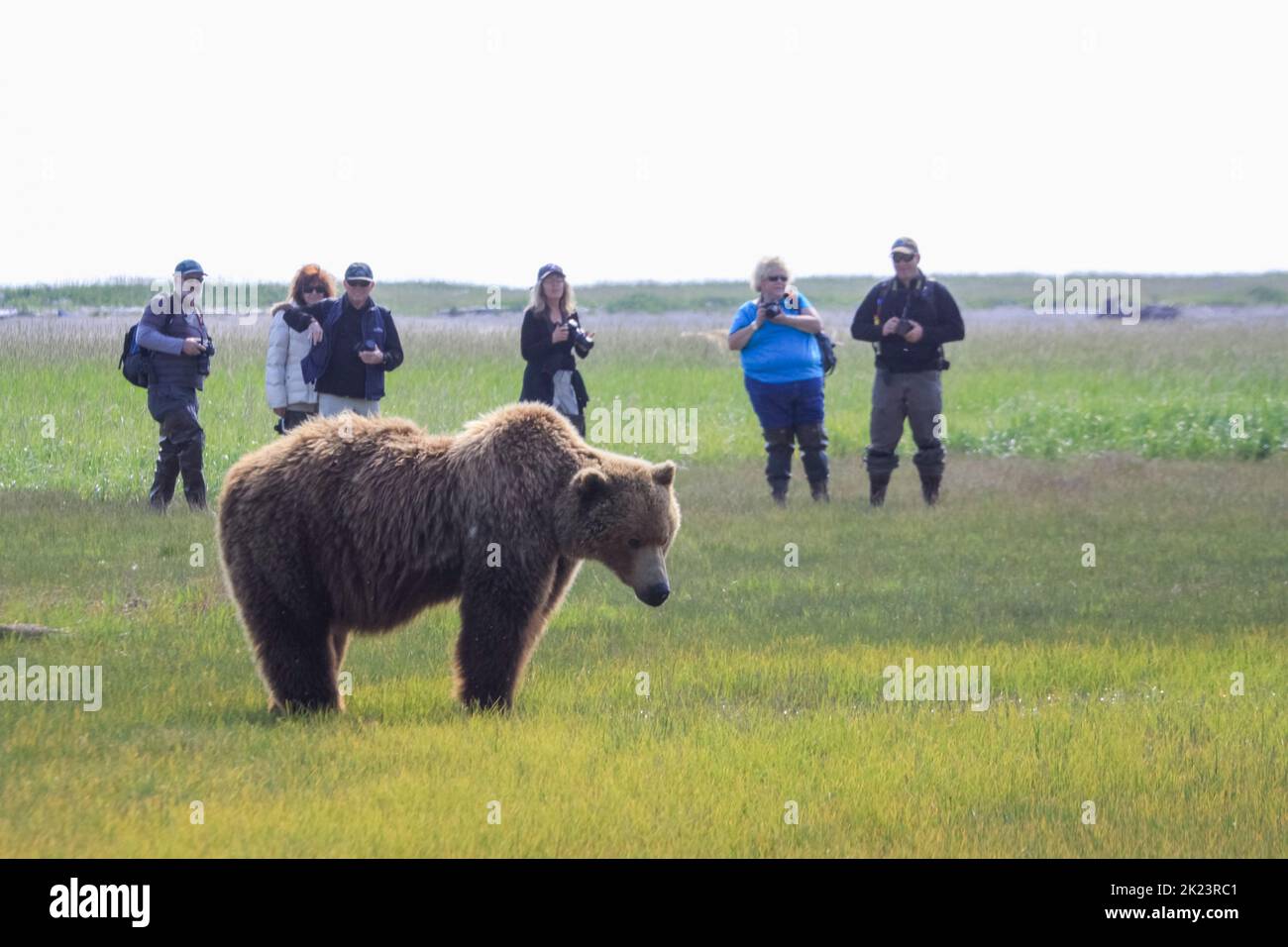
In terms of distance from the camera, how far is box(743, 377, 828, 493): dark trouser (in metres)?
16.8

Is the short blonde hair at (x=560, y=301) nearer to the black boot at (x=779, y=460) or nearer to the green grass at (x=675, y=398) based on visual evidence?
the black boot at (x=779, y=460)

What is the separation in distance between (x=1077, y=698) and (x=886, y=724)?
1.46 m

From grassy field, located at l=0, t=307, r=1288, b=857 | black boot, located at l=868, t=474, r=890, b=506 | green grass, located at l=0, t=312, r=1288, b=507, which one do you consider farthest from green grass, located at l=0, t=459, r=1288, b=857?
green grass, located at l=0, t=312, r=1288, b=507

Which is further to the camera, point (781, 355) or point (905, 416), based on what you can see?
point (905, 416)

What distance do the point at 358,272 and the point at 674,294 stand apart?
90373mm

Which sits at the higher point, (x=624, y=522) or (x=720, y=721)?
(x=624, y=522)

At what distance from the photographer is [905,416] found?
1708cm

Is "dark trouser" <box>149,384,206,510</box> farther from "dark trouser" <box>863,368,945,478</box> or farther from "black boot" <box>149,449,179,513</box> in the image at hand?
"dark trouser" <box>863,368,945,478</box>

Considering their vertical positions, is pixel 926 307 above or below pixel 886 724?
above

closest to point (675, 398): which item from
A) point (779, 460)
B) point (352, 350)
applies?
point (779, 460)

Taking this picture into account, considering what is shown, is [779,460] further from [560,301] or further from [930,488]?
[560,301]
